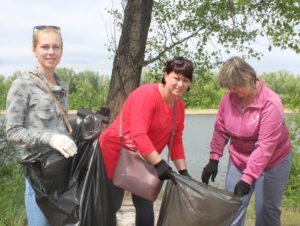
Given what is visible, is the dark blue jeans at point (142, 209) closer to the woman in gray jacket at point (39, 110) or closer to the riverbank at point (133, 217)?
the woman in gray jacket at point (39, 110)

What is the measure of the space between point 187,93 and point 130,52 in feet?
12.0

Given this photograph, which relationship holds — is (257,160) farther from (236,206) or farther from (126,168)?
(126,168)

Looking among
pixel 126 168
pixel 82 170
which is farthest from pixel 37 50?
pixel 126 168

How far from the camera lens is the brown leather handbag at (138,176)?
10.7 feet

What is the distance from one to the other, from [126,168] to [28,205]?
887mm

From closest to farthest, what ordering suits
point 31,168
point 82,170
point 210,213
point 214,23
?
point 31,168 → point 82,170 → point 210,213 → point 214,23

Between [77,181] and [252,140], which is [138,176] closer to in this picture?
[77,181]

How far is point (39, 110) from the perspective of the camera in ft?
8.11

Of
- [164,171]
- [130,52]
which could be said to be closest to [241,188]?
[164,171]

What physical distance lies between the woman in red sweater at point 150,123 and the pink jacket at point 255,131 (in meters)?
0.44

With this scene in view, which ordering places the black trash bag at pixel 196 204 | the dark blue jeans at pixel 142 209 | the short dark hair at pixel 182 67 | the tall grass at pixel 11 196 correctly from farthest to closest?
the tall grass at pixel 11 196, the dark blue jeans at pixel 142 209, the short dark hair at pixel 182 67, the black trash bag at pixel 196 204

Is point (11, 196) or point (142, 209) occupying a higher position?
point (142, 209)

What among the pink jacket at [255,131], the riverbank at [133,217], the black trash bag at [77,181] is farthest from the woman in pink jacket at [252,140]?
the riverbank at [133,217]

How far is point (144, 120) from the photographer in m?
3.09
